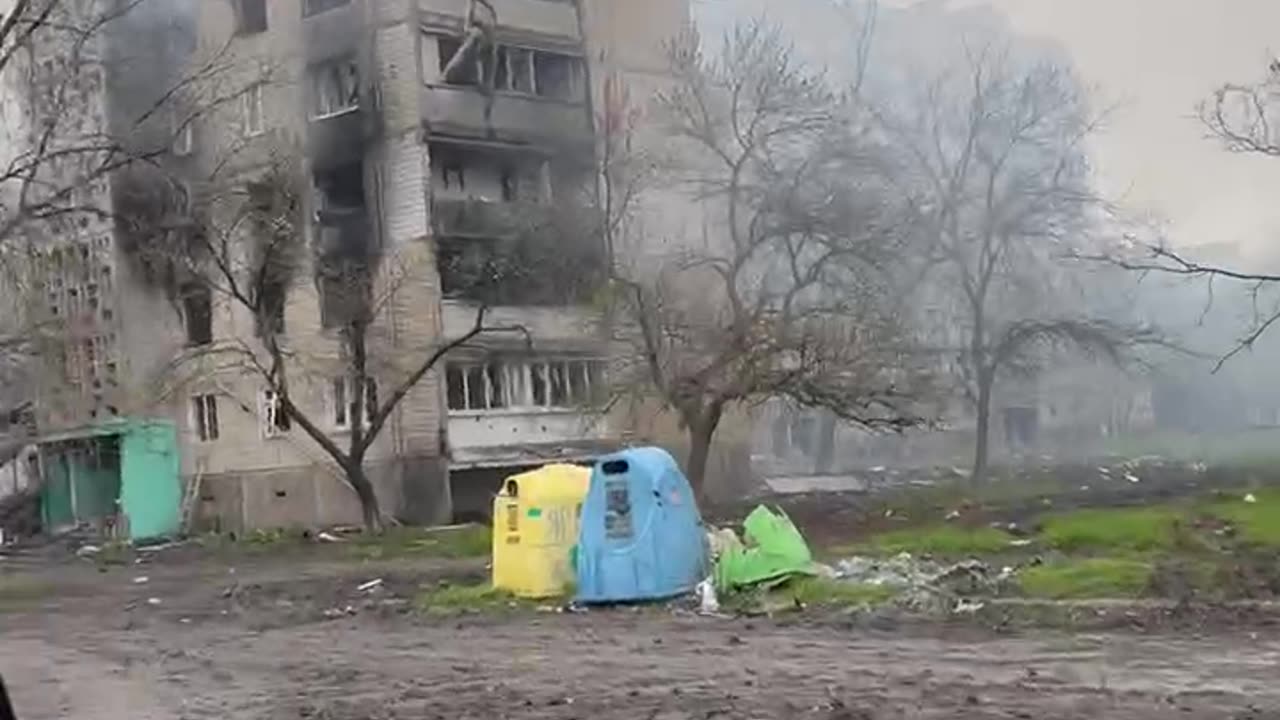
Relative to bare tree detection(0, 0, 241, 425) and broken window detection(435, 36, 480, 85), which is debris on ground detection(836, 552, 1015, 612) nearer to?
bare tree detection(0, 0, 241, 425)

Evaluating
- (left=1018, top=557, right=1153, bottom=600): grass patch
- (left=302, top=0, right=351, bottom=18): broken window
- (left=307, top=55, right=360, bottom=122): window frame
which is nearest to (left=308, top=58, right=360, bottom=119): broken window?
(left=307, top=55, right=360, bottom=122): window frame

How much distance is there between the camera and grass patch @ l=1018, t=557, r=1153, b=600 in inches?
427

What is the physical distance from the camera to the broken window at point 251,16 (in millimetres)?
28609

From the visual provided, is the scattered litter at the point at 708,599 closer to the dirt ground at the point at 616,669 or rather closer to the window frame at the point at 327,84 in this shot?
the dirt ground at the point at 616,669

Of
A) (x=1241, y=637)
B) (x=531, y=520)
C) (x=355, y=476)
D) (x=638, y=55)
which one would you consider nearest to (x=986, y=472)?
(x=638, y=55)

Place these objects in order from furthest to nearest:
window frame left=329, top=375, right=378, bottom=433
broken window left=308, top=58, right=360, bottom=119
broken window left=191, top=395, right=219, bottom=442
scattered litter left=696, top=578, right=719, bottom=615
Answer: broken window left=191, top=395, right=219, bottom=442
window frame left=329, top=375, right=378, bottom=433
broken window left=308, top=58, right=360, bottom=119
scattered litter left=696, top=578, right=719, bottom=615

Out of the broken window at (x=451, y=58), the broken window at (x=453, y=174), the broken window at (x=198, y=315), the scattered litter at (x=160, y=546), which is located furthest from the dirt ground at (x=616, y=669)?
the broken window at (x=198, y=315)

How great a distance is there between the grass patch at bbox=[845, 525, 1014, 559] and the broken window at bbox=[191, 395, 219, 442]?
1662 cm

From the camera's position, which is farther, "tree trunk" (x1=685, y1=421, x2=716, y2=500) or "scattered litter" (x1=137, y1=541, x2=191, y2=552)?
"scattered litter" (x1=137, y1=541, x2=191, y2=552)

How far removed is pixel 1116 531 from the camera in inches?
604

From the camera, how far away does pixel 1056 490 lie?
2569 centimetres

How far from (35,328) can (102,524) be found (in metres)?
5.10

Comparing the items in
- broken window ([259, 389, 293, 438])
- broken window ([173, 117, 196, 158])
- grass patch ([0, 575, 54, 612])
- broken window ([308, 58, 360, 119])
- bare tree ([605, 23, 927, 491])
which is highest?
broken window ([308, 58, 360, 119])

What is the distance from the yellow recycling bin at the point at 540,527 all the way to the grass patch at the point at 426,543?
22.8 feet
